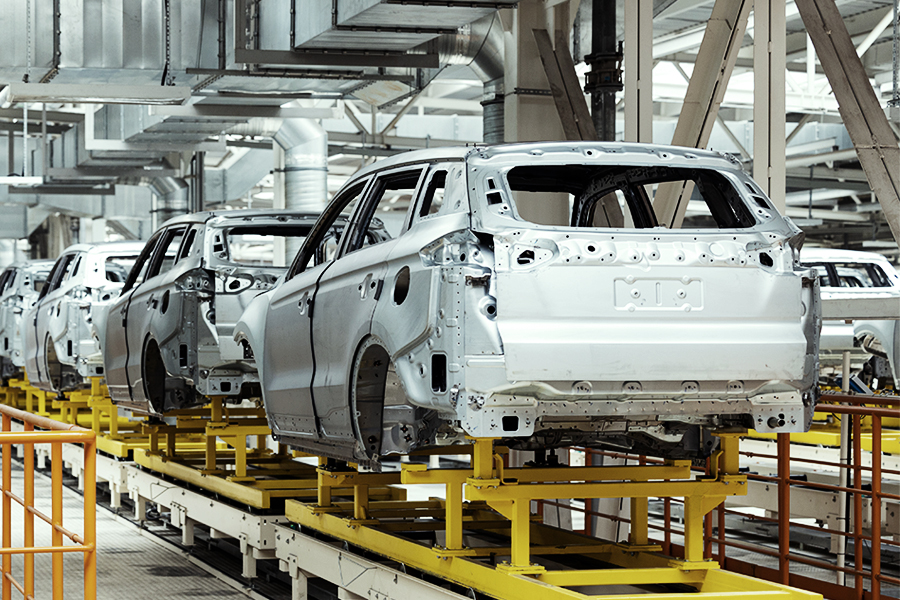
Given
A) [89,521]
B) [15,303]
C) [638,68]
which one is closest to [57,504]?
[89,521]

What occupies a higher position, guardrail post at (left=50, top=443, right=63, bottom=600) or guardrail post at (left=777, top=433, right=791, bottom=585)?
guardrail post at (left=50, top=443, right=63, bottom=600)

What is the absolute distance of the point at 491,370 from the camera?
4238 mm

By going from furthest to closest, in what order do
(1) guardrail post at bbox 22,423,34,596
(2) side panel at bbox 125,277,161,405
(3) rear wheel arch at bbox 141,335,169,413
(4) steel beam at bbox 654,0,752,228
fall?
1. (3) rear wheel arch at bbox 141,335,169,413
2. (2) side panel at bbox 125,277,161,405
3. (4) steel beam at bbox 654,0,752,228
4. (1) guardrail post at bbox 22,423,34,596

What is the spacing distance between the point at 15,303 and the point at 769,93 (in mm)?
11522


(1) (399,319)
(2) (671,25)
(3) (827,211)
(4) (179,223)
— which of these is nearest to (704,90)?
(1) (399,319)

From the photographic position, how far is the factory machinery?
16.0 ft

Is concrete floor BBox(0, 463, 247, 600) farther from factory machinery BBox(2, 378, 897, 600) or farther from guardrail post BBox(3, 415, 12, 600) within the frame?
guardrail post BBox(3, 415, 12, 600)

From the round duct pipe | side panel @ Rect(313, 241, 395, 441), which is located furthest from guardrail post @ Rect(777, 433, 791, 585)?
the round duct pipe

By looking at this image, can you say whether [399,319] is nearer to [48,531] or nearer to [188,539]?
[188,539]

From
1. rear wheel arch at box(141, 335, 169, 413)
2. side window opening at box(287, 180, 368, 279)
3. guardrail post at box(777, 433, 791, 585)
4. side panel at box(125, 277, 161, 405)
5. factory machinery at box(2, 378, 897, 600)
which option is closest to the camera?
factory machinery at box(2, 378, 897, 600)

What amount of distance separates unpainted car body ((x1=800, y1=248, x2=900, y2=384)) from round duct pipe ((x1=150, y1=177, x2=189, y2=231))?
10.8 metres

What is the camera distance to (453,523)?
5.17 metres

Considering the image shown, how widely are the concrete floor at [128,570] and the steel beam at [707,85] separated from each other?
3603mm

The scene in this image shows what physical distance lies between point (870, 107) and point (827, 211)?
21.9 m
